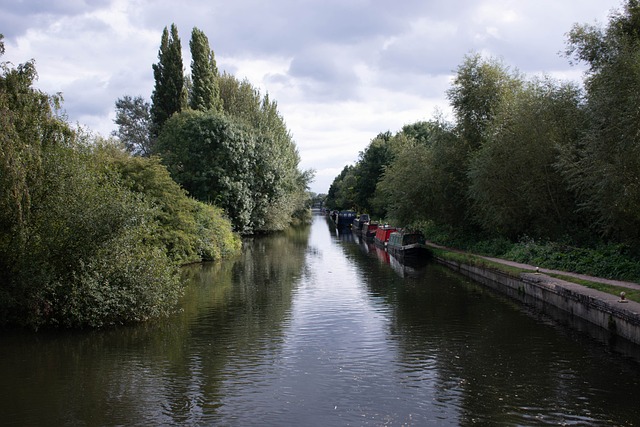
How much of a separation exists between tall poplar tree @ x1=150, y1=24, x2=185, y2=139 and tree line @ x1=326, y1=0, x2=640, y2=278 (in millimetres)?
20349

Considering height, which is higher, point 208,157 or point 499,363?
point 208,157

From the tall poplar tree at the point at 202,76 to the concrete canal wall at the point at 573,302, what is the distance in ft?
101

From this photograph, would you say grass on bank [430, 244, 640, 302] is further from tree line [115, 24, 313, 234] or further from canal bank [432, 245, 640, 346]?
tree line [115, 24, 313, 234]

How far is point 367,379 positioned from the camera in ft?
37.3

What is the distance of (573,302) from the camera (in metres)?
16.9

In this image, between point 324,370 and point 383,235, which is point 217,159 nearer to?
point 383,235

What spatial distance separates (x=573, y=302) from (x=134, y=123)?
167 ft

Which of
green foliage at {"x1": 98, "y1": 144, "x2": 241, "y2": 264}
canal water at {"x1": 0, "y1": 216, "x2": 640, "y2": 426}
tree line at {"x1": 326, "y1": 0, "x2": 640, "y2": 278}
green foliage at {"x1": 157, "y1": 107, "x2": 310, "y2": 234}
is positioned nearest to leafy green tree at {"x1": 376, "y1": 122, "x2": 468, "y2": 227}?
tree line at {"x1": 326, "y1": 0, "x2": 640, "y2": 278}

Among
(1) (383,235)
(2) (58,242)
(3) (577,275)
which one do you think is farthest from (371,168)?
(2) (58,242)

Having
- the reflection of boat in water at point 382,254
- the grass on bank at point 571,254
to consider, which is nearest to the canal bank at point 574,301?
the grass on bank at point 571,254

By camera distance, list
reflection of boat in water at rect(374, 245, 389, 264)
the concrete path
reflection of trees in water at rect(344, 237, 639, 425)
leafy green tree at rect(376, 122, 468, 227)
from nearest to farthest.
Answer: reflection of trees in water at rect(344, 237, 639, 425), the concrete path, leafy green tree at rect(376, 122, 468, 227), reflection of boat in water at rect(374, 245, 389, 264)

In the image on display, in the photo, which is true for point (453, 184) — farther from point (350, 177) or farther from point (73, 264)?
point (350, 177)

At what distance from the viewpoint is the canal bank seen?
13.9m

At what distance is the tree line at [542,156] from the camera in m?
16.9
